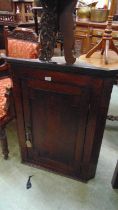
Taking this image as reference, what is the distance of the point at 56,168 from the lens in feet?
4.87

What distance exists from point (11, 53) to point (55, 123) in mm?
957

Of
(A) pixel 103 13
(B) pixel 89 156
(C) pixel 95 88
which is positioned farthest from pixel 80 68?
(A) pixel 103 13

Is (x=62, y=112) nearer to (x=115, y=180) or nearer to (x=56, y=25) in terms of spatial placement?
(x=56, y=25)

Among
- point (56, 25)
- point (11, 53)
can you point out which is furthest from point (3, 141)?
point (56, 25)

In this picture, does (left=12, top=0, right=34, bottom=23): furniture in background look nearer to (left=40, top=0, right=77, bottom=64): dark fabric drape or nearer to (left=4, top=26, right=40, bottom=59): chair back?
(left=4, top=26, right=40, bottom=59): chair back

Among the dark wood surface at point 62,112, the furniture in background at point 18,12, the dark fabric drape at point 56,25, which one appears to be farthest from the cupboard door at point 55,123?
the furniture in background at point 18,12

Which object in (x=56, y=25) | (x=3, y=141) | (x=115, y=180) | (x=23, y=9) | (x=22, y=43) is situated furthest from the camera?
(x=23, y=9)

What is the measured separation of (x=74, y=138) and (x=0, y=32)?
2.08 m

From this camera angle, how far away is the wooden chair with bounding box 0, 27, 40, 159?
1.40 m

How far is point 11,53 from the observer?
5.93 feet

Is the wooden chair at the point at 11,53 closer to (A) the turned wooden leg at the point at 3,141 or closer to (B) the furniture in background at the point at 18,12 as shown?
(A) the turned wooden leg at the point at 3,141

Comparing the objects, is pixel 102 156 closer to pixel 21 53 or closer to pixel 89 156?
pixel 89 156

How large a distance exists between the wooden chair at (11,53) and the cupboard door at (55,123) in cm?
20

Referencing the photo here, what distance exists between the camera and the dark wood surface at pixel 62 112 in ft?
3.32
